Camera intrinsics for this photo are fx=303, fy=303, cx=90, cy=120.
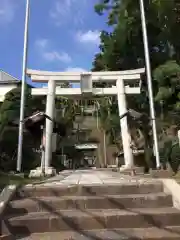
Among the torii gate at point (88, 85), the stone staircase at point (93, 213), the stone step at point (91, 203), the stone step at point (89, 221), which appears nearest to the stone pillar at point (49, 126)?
the torii gate at point (88, 85)

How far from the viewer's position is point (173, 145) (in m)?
12.2

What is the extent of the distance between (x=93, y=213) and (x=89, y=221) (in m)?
0.24

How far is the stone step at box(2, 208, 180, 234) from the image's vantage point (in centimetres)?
498

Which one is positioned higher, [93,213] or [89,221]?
[93,213]

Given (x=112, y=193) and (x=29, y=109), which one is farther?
(x=29, y=109)

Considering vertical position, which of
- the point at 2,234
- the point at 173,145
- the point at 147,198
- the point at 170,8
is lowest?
the point at 2,234

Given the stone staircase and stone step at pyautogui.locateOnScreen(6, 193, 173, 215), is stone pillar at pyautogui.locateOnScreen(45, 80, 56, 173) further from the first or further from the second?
stone step at pyautogui.locateOnScreen(6, 193, 173, 215)

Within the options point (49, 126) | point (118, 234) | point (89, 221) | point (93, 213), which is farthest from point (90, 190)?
point (49, 126)

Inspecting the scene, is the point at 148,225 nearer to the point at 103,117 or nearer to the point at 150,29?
the point at 150,29

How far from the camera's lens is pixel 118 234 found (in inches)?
188

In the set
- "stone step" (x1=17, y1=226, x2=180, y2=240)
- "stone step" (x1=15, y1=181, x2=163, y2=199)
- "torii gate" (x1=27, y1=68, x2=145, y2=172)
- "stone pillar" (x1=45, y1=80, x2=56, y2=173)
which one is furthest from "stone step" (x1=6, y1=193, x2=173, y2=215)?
"torii gate" (x1=27, y1=68, x2=145, y2=172)

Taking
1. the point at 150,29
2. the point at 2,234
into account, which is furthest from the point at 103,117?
the point at 2,234

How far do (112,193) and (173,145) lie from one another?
6688 millimetres

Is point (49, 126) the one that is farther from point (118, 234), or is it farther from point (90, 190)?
point (118, 234)
